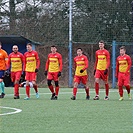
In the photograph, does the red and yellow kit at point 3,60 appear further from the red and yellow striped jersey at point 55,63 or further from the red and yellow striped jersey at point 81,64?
the red and yellow striped jersey at point 81,64

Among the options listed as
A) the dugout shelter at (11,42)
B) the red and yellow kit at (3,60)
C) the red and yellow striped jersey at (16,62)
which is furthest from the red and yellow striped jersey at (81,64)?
the dugout shelter at (11,42)

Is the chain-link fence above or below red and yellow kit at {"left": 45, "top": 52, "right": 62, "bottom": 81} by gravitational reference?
above

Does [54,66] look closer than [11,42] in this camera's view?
Yes

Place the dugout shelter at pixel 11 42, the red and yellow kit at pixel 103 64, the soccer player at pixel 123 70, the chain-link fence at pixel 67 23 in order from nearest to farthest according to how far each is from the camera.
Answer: the soccer player at pixel 123 70
the red and yellow kit at pixel 103 64
the dugout shelter at pixel 11 42
the chain-link fence at pixel 67 23

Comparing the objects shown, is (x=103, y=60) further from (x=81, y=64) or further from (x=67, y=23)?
(x=67, y=23)

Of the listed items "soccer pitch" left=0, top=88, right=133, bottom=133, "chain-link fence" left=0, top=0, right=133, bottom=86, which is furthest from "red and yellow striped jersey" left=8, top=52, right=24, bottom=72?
"chain-link fence" left=0, top=0, right=133, bottom=86

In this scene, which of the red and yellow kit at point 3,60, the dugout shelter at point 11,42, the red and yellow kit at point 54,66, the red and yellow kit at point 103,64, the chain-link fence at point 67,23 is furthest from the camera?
the chain-link fence at point 67,23

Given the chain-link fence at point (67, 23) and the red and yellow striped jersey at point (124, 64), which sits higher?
the chain-link fence at point (67, 23)

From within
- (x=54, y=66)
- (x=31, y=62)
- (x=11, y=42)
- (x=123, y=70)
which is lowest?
(x=123, y=70)

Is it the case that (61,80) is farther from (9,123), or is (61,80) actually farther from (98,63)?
(9,123)

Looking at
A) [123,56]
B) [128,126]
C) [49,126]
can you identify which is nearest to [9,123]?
[49,126]

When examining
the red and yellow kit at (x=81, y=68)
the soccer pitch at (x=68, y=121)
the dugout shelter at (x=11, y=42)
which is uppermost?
the dugout shelter at (x=11, y=42)

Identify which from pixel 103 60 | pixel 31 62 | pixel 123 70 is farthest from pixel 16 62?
pixel 123 70

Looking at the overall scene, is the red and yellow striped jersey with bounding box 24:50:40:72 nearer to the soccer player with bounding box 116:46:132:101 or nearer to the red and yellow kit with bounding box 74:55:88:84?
the red and yellow kit with bounding box 74:55:88:84
